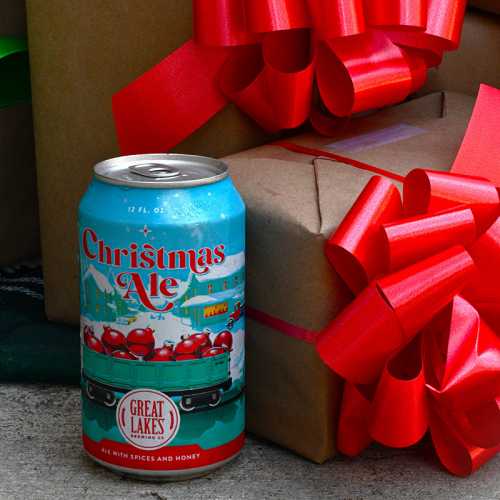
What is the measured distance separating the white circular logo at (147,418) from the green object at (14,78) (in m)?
0.61

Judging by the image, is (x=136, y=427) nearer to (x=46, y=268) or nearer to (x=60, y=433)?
(x=60, y=433)

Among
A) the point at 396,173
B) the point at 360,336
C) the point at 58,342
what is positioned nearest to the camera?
the point at 360,336

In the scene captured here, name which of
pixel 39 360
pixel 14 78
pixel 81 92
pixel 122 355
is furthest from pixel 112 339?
pixel 14 78

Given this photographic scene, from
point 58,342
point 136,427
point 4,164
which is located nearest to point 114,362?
point 136,427

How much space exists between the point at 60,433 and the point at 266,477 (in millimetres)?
261

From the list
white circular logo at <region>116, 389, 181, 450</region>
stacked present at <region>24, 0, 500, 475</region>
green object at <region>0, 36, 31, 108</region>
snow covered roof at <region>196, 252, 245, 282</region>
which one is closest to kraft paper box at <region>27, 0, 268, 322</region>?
stacked present at <region>24, 0, 500, 475</region>

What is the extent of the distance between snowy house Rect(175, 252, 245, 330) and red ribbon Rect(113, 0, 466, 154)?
249mm

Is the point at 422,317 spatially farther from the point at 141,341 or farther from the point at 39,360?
the point at 39,360

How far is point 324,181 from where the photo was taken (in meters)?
1.20

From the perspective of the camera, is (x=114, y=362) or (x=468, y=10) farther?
(x=468, y=10)

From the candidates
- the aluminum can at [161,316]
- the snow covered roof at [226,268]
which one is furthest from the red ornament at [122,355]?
the snow covered roof at [226,268]

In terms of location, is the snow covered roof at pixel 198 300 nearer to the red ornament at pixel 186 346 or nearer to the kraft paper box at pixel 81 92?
the red ornament at pixel 186 346

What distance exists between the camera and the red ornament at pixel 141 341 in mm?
1094

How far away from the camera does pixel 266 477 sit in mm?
1174
